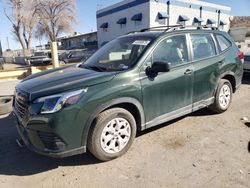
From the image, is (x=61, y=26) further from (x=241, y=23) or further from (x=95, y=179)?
(x=95, y=179)

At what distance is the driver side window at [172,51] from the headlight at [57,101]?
1.46 m

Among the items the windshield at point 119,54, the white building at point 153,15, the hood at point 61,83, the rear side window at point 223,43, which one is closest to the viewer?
the hood at point 61,83

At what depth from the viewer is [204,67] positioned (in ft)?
14.3

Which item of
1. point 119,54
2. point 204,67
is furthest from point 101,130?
point 204,67

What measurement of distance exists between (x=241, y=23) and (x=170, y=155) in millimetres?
41609

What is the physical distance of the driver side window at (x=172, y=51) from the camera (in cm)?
379

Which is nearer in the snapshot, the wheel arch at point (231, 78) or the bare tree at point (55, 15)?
the wheel arch at point (231, 78)

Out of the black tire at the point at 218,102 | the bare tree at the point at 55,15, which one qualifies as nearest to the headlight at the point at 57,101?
the black tire at the point at 218,102

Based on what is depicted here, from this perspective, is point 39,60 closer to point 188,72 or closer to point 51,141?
point 188,72

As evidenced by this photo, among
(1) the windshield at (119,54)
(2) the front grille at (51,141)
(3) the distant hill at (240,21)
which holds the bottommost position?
(2) the front grille at (51,141)

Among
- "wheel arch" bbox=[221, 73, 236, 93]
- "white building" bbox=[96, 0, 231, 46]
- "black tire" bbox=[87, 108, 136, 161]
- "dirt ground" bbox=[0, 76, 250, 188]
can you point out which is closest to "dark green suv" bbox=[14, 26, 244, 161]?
"black tire" bbox=[87, 108, 136, 161]

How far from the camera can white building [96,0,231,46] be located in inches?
1057

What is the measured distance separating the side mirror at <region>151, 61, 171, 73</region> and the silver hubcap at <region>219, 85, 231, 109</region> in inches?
77.3

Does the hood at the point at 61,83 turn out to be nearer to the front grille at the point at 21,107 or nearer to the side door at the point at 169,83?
the front grille at the point at 21,107
